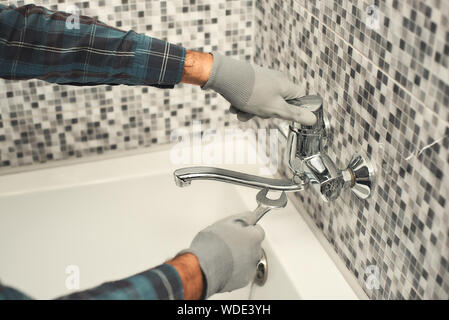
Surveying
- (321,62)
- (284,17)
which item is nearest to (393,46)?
(321,62)

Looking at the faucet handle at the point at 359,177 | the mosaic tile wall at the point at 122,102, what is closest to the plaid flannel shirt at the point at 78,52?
the mosaic tile wall at the point at 122,102

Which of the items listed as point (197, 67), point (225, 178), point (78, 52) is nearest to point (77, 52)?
point (78, 52)

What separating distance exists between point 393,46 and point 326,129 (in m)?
0.22

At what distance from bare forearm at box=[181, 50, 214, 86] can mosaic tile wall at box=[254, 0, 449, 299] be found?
0.16 m

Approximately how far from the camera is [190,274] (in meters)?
0.70

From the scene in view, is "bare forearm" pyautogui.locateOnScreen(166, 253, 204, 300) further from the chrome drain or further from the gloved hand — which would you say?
the chrome drain

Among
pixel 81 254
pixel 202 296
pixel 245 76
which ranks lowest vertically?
pixel 81 254

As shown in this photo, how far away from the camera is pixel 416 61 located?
659mm

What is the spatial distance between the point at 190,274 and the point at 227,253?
0.19 ft

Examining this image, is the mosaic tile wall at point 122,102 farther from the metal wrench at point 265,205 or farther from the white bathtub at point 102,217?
the metal wrench at point 265,205

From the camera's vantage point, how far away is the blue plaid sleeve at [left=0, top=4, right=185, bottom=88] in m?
0.86

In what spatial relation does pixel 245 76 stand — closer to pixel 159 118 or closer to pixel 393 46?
pixel 393 46

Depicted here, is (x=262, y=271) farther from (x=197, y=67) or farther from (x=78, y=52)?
(x=78, y=52)

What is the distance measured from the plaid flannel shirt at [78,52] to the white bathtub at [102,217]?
0.27 metres
